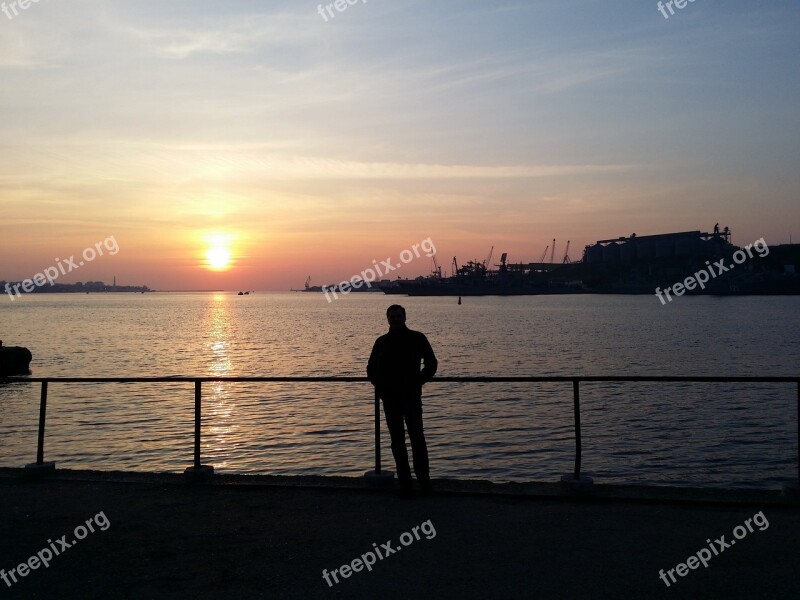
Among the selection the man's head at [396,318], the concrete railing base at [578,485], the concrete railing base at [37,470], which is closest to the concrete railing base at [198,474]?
the concrete railing base at [37,470]

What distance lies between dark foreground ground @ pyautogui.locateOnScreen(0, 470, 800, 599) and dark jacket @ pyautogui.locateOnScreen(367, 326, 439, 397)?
1106mm

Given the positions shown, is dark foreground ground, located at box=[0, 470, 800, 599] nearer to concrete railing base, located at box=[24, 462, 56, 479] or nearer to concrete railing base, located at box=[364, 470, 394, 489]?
concrete railing base, located at box=[364, 470, 394, 489]

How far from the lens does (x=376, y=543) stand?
6.07 meters

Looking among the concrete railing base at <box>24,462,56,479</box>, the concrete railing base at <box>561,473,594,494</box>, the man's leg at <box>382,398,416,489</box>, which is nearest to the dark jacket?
the man's leg at <box>382,398,416,489</box>

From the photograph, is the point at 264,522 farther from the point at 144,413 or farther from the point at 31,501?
the point at 144,413

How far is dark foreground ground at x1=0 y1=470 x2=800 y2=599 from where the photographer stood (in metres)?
5.16

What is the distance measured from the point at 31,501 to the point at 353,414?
18181mm

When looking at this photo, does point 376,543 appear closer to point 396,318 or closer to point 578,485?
point 578,485

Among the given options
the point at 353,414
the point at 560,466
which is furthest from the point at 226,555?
the point at 353,414

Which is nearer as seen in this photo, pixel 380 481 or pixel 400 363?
pixel 400 363

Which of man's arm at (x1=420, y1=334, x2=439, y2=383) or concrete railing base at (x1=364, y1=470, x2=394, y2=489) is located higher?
man's arm at (x1=420, y1=334, x2=439, y2=383)

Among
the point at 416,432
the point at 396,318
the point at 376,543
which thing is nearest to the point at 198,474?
the point at 416,432

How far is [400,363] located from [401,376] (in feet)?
0.44

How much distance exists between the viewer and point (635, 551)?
5.80 metres
